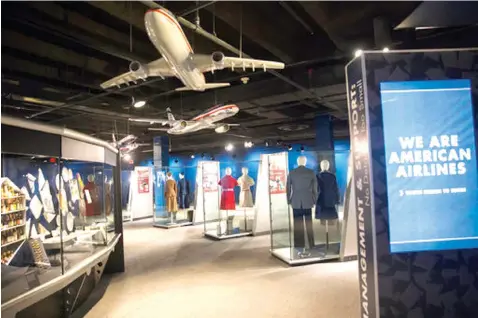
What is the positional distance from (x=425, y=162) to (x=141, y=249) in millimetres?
6975

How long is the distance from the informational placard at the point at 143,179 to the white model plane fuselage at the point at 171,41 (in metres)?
10.2

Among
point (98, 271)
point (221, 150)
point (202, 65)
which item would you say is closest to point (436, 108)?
point (202, 65)

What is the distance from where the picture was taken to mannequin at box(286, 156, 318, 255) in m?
6.24

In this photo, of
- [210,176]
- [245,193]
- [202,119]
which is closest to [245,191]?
[245,193]

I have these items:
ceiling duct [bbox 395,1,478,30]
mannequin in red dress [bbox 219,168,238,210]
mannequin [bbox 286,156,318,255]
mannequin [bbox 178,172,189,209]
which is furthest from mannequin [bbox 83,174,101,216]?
ceiling duct [bbox 395,1,478,30]

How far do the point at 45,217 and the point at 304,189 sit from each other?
4.37m

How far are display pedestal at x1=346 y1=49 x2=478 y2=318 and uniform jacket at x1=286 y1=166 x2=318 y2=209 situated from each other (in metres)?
3.72

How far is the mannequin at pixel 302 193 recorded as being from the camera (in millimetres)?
6238

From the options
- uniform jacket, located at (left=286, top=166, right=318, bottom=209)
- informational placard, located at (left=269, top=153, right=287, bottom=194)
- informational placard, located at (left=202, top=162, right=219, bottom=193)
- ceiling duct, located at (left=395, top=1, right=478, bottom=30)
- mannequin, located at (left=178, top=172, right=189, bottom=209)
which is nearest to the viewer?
ceiling duct, located at (left=395, top=1, right=478, bottom=30)

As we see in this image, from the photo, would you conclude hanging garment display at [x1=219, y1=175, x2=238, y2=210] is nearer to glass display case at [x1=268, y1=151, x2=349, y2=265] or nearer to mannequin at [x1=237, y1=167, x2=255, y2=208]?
mannequin at [x1=237, y1=167, x2=255, y2=208]

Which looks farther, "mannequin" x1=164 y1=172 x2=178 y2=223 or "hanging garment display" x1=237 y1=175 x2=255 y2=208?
"mannequin" x1=164 y1=172 x2=178 y2=223

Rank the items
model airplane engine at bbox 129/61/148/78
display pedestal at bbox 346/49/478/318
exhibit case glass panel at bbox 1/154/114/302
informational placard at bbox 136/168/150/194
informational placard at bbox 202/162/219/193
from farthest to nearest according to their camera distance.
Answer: informational placard at bbox 136/168/150/194 < informational placard at bbox 202/162/219/193 < model airplane engine at bbox 129/61/148/78 < exhibit case glass panel at bbox 1/154/114/302 < display pedestal at bbox 346/49/478/318

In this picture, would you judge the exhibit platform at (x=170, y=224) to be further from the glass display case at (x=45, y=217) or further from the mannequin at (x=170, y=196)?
the glass display case at (x=45, y=217)

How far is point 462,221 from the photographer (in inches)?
98.0
